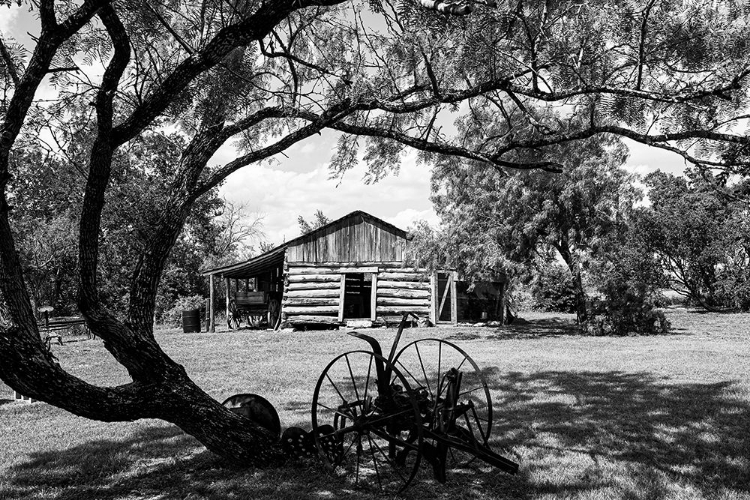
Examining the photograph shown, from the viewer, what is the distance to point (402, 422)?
5062mm

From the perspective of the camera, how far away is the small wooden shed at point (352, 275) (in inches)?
970

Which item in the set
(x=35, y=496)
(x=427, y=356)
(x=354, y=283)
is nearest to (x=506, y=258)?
(x=427, y=356)

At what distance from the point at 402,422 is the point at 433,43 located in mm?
3462

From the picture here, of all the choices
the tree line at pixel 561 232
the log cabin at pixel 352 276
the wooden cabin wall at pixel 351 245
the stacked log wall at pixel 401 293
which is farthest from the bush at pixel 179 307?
the tree line at pixel 561 232

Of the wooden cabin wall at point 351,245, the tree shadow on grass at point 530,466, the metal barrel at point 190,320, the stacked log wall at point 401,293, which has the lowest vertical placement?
the tree shadow on grass at point 530,466

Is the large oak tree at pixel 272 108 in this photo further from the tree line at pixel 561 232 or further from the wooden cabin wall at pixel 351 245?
the wooden cabin wall at pixel 351 245

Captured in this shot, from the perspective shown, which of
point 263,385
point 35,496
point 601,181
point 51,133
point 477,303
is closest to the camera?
point 35,496

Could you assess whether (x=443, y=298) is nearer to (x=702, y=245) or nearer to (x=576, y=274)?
(x=576, y=274)

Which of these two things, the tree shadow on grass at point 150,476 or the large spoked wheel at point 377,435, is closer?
the large spoked wheel at point 377,435

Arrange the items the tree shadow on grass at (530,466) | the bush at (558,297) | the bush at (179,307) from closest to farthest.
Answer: the tree shadow on grass at (530,466) → the bush at (179,307) → the bush at (558,297)

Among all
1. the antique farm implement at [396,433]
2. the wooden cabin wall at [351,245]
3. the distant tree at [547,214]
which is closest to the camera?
the antique farm implement at [396,433]

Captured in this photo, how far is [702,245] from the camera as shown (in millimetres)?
30469

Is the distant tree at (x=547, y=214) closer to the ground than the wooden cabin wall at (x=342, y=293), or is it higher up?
higher up

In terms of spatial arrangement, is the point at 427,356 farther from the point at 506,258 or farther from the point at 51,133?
the point at 51,133
